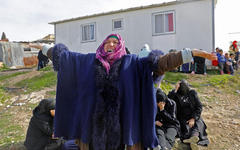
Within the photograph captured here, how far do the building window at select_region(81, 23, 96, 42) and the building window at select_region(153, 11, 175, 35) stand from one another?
417 cm

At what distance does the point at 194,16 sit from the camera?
10625mm

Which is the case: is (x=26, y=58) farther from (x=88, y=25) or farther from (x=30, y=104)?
(x=30, y=104)

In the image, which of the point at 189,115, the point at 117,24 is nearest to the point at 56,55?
the point at 189,115

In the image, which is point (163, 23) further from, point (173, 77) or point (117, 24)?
point (173, 77)

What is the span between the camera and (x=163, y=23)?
38.0 feet

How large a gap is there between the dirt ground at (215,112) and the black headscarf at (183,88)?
3.35 feet

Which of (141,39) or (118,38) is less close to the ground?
(141,39)

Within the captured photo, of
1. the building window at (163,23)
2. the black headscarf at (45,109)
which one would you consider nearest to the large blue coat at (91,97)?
the black headscarf at (45,109)

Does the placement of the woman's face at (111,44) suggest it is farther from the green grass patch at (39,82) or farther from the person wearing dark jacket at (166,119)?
the green grass patch at (39,82)

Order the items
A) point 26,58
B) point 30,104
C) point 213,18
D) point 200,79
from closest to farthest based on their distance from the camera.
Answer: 1. point 30,104
2. point 200,79
3. point 213,18
4. point 26,58

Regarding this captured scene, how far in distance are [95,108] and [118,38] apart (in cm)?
77

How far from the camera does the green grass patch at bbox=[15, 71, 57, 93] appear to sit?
8202 mm

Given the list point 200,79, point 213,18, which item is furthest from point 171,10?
point 200,79

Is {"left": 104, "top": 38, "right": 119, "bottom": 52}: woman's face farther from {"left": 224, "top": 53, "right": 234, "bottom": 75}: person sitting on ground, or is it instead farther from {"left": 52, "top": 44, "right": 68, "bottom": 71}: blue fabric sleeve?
{"left": 224, "top": 53, "right": 234, "bottom": 75}: person sitting on ground
